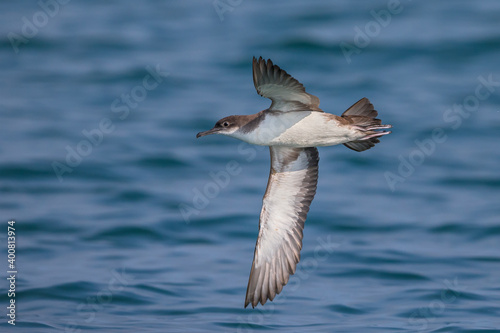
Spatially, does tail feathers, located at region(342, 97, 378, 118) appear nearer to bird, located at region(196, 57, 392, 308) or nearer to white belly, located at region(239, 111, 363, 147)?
bird, located at region(196, 57, 392, 308)

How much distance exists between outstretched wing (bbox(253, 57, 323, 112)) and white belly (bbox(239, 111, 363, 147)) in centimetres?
8

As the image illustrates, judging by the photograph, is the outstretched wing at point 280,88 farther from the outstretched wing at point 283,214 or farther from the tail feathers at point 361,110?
the outstretched wing at point 283,214

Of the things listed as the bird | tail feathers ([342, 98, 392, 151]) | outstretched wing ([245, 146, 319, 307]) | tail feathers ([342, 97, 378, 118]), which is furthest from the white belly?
outstretched wing ([245, 146, 319, 307])

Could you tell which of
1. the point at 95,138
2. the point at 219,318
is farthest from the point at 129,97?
the point at 219,318

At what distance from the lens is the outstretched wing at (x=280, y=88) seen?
24.8 feet

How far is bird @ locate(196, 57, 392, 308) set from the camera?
8.12m

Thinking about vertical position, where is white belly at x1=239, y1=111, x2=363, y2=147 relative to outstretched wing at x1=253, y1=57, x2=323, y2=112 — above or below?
below

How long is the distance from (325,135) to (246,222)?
5920 millimetres

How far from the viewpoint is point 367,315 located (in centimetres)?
1109

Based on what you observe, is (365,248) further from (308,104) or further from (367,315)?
(308,104)

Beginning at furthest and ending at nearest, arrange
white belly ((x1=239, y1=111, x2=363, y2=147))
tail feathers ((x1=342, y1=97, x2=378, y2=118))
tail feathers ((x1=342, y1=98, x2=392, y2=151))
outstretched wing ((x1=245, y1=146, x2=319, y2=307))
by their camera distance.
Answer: outstretched wing ((x1=245, y1=146, x2=319, y2=307)) < tail feathers ((x1=342, y1=97, x2=378, y2=118)) < tail feathers ((x1=342, y1=98, x2=392, y2=151)) < white belly ((x1=239, y1=111, x2=363, y2=147))

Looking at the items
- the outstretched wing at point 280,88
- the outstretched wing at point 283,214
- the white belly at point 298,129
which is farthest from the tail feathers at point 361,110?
the outstretched wing at point 283,214

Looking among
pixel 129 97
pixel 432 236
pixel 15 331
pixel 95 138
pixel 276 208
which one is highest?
pixel 129 97

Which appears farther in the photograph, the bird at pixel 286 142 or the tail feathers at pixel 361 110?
the tail feathers at pixel 361 110
